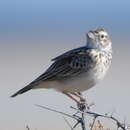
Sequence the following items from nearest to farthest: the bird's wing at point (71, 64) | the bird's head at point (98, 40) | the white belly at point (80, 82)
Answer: the white belly at point (80, 82) → the bird's wing at point (71, 64) → the bird's head at point (98, 40)

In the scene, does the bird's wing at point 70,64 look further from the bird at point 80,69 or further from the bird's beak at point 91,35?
the bird's beak at point 91,35

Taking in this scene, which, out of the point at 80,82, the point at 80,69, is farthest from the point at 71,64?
the point at 80,82

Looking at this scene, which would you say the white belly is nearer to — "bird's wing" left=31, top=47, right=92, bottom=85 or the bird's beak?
"bird's wing" left=31, top=47, right=92, bottom=85

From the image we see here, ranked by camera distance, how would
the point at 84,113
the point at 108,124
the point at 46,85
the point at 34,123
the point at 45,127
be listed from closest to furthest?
the point at 84,113 → the point at 46,85 → the point at 108,124 → the point at 45,127 → the point at 34,123

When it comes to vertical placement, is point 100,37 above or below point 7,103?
above

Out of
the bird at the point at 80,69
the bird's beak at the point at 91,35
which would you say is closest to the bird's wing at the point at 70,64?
the bird at the point at 80,69

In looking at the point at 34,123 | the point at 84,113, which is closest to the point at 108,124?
the point at 34,123

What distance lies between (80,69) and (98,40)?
1.35 feet

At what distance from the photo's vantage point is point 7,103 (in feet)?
39.7

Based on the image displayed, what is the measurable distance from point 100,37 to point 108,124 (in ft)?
3.97

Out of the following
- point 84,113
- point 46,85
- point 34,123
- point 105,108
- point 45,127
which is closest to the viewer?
point 84,113

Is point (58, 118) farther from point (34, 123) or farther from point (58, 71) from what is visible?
point (58, 71)

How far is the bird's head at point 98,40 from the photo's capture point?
Result: 7799 millimetres

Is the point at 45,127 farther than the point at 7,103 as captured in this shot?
No
